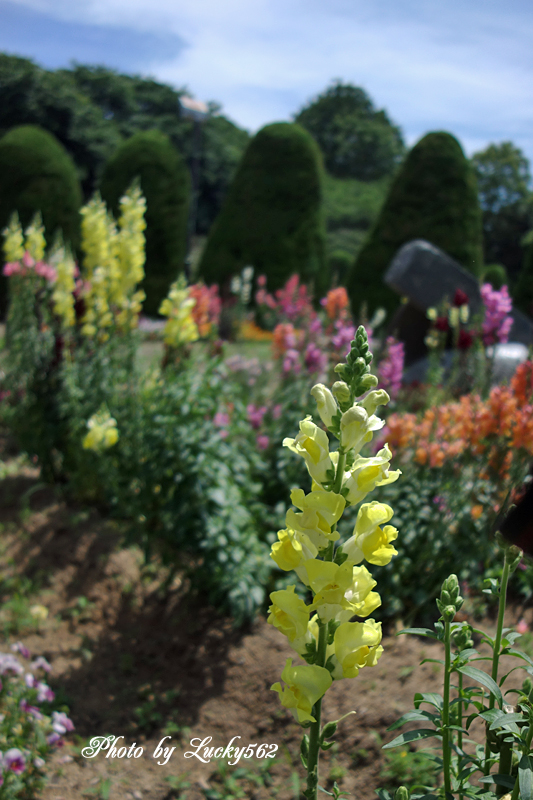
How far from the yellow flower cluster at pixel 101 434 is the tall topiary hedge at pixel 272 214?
8797 mm

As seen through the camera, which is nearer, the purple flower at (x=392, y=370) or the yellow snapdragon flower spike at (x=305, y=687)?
the yellow snapdragon flower spike at (x=305, y=687)

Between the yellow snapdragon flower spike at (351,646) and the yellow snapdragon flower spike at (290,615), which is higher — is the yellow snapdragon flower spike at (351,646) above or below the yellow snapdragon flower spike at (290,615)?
below

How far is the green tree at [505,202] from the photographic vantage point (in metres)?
28.9

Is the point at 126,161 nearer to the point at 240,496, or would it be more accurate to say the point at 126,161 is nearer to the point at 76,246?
the point at 76,246

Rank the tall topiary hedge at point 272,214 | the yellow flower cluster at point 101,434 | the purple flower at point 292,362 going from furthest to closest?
1. the tall topiary hedge at point 272,214
2. the purple flower at point 292,362
3. the yellow flower cluster at point 101,434

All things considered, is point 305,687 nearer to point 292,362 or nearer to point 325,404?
point 325,404

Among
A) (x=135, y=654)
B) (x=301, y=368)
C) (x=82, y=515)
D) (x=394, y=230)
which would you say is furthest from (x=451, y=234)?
(x=135, y=654)

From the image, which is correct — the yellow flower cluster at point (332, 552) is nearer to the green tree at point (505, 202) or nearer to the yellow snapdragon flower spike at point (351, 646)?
the yellow snapdragon flower spike at point (351, 646)

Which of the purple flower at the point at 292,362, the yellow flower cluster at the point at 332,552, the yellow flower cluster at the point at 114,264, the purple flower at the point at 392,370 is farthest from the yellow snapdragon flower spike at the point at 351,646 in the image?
the yellow flower cluster at the point at 114,264

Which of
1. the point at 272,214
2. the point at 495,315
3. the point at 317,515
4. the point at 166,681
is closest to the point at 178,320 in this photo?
the point at 166,681

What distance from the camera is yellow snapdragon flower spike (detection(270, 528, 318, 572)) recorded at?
3.46 feet

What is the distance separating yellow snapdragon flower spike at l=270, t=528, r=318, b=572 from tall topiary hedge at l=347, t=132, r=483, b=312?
10.1 meters

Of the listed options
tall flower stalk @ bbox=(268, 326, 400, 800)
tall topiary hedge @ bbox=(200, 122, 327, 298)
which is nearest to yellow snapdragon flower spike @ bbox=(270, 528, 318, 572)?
tall flower stalk @ bbox=(268, 326, 400, 800)

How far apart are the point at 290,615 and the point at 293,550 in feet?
0.38
